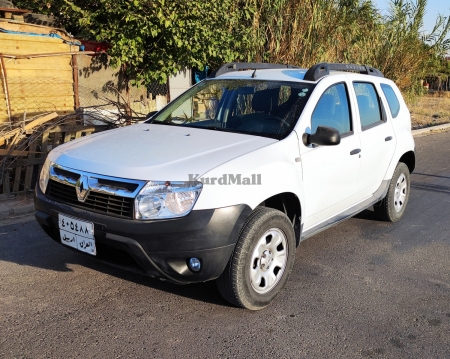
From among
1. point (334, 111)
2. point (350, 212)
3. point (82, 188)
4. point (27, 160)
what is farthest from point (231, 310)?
point (27, 160)

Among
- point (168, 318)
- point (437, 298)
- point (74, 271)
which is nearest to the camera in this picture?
point (168, 318)

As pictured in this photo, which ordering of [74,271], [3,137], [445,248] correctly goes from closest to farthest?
[74,271], [445,248], [3,137]

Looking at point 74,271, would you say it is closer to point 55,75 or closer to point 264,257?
point 264,257

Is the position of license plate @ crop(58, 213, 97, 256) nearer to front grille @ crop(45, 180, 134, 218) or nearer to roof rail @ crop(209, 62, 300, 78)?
front grille @ crop(45, 180, 134, 218)

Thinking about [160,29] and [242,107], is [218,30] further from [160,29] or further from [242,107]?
[242,107]

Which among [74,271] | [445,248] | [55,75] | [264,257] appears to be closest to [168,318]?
[264,257]

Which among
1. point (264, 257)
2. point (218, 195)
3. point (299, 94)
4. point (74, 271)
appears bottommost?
point (74, 271)

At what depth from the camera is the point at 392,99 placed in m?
5.40

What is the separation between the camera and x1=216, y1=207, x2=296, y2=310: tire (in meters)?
3.24

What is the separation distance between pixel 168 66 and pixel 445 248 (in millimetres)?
6411

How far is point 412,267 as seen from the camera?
4.38m

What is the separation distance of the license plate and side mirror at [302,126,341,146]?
1.78 metres

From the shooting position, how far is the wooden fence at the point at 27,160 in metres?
6.11

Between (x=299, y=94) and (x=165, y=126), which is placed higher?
(x=299, y=94)
